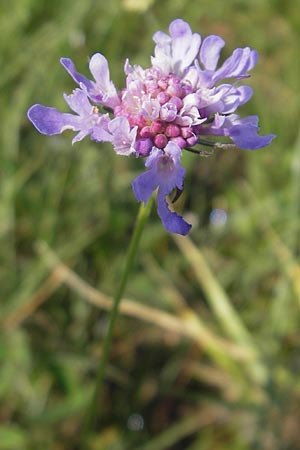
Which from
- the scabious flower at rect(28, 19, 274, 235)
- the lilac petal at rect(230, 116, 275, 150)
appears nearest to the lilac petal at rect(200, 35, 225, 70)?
the scabious flower at rect(28, 19, 274, 235)

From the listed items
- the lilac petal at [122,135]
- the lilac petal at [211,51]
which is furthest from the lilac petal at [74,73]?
the lilac petal at [211,51]

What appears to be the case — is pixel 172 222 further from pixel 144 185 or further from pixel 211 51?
pixel 211 51

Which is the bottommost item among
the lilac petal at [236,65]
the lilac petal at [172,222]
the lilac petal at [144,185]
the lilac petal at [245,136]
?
the lilac petal at [172,222]

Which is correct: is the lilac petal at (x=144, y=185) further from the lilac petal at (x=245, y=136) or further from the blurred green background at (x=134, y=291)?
the blurred green background at (x=134, y=291)

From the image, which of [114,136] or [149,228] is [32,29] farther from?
Result: [114,136]

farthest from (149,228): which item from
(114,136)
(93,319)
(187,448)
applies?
(114,136)

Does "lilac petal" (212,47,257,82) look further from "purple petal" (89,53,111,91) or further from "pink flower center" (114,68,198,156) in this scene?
"purple petal" (89,53,111,91)

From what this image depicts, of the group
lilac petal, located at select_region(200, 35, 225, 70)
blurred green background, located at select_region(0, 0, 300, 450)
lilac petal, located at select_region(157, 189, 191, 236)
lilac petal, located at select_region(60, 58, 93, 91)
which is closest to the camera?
lilac petal, located at select_region(157, 189, 191, 236)
